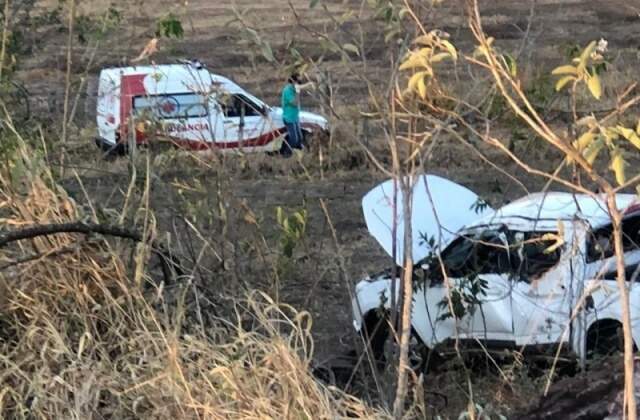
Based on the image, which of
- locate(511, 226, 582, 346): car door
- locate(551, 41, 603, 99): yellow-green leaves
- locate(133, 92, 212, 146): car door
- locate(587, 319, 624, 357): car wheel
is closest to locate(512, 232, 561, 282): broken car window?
locate(511, 226, 582, 346): car door

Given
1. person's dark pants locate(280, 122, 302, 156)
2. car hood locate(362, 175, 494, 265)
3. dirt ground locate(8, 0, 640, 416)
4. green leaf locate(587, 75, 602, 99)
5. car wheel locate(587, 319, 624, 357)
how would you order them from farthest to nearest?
1. person's dark pants locate(280, 122, 302, 156)
2. car wheel locate(587, 319, 624, 357)
3. car hood locate(362, 175, 494, 265)
4. dirt ground locate(8, 0, 640, 416)
5. green leaf locate(587, 75, 602, 99)

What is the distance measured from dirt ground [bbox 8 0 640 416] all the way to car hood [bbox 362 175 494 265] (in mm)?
357

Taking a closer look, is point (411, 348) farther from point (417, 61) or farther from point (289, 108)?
point (417, 61)

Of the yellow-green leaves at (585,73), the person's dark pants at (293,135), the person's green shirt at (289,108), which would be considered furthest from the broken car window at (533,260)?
the yellow-green leaves at (585,73)

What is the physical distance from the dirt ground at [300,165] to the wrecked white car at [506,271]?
0.45 m

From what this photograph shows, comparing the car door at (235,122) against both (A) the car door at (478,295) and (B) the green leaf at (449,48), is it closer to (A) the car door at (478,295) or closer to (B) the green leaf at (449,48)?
(A) the car door at (478,295)

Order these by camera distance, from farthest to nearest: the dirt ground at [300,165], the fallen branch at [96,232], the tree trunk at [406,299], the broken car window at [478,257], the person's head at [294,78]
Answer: the broken car window at [478,257]
the dirt ground at [300,165]
the person's head at [294,78]
the fallen branch at [96,232]
the tree trunk at [406,299]

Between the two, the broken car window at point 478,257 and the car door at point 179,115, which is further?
the broken car window at point 478,257

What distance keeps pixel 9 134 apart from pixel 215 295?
1343mm

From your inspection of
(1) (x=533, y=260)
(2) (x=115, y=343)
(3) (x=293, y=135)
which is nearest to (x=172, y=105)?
(2) (x=115, y=343)

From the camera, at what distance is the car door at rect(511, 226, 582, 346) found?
7.40 m

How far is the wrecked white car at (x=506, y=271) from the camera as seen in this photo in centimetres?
730

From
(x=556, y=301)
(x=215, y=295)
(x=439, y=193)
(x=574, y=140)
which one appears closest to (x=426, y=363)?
(x=556, y=301)

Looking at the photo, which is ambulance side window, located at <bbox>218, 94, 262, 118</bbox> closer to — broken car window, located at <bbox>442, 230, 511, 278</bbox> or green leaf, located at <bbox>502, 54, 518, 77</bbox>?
broken car window, located at <bbox>442, 230, 511, 278</bbox>
